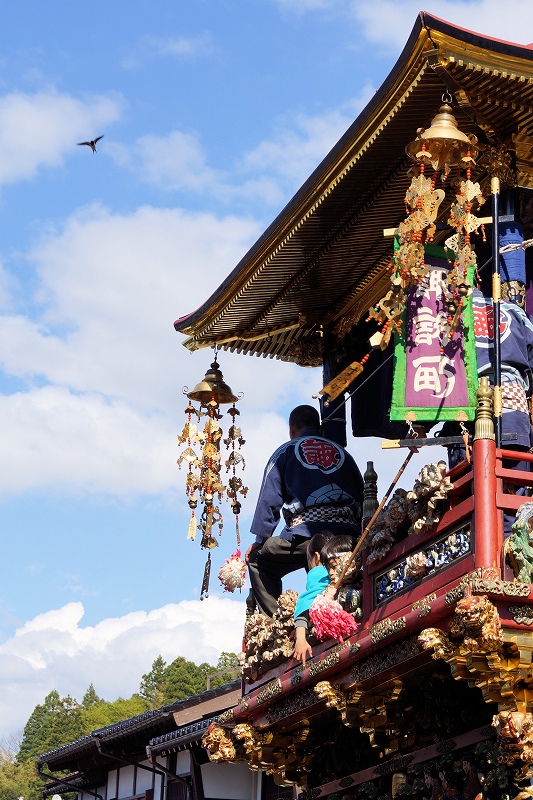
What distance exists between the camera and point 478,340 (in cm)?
1039

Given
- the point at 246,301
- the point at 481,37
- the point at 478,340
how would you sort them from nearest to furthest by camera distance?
the point at 481,37, the point at 478,340, the point at 246,301

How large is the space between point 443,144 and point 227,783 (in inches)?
459

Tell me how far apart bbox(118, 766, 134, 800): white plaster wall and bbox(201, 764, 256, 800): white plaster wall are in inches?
158

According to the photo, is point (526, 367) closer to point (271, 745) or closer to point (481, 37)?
point (481, 37)

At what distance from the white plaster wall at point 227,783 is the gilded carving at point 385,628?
971 centimetres

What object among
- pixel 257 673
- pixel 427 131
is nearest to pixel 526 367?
pixel 427 131

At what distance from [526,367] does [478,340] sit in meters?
0.57

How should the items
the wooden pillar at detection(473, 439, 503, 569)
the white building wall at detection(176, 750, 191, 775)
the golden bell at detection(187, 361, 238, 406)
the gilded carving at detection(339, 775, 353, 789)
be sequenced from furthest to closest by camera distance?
the white building wall at detection(176, 750, 191, 775)
the golden bell at detection(187, 361, 238, 406)
the gilded carving at detection(339, 775, 353, 789)
the wooden pillar at detection(473, 439, 503, 569)

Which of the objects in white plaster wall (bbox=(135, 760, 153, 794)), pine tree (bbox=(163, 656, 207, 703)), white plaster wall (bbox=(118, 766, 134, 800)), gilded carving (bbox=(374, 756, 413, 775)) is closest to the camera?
gilded carving (bbox=(374, 756, 413, 775))

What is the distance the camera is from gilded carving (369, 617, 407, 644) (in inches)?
362

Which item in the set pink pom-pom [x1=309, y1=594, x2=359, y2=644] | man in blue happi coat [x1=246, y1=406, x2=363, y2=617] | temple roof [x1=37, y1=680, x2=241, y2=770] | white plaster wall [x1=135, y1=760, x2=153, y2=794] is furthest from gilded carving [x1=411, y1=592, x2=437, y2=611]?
white plaster wall [x1=135, y1=760, x2=153, y2=794]

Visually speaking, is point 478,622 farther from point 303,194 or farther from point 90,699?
point 90,699

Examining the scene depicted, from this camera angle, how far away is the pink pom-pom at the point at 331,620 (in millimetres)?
10398

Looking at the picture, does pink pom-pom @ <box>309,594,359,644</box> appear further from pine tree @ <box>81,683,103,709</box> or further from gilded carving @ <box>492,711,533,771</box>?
pine tree @ <box>81,683,103,709</box>
